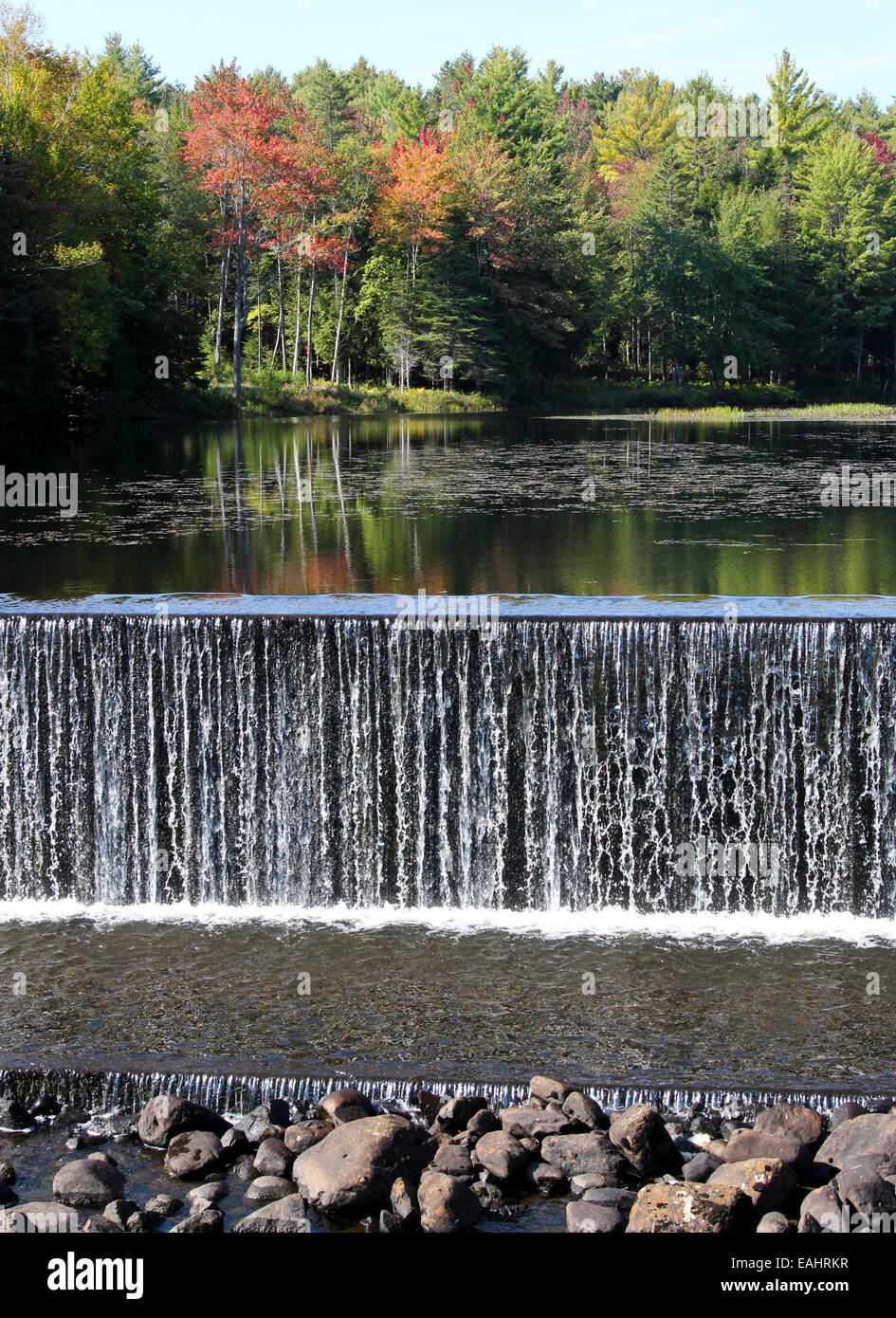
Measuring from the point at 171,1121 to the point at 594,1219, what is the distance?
6.71 feet

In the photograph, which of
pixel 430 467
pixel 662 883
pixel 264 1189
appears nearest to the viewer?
pixel 264 1189

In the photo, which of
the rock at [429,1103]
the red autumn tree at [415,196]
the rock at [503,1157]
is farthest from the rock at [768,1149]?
the red autumn tree at [415,196]

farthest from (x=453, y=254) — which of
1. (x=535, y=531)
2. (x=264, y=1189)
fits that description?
(x=264, y=1189)

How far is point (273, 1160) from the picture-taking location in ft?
20.1

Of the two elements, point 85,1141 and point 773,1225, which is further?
point 85,1141

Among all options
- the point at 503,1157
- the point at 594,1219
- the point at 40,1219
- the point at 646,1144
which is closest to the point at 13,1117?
the point at 40,1219

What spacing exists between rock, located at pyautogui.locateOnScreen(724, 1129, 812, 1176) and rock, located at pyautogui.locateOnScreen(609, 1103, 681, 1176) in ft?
0.86

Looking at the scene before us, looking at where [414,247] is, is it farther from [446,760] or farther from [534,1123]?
[534,1123]

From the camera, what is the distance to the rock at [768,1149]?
590 cm

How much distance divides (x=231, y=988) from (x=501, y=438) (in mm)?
27423

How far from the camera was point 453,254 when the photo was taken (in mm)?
56594

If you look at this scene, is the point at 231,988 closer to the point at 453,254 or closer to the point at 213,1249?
the point at 213,1249

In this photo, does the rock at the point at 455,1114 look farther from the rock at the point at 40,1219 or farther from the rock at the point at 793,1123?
the rock at the point at 40,1219

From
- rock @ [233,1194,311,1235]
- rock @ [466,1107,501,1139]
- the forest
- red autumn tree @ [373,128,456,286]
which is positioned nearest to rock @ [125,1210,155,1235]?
rock @ [233,1194,311,1235]
